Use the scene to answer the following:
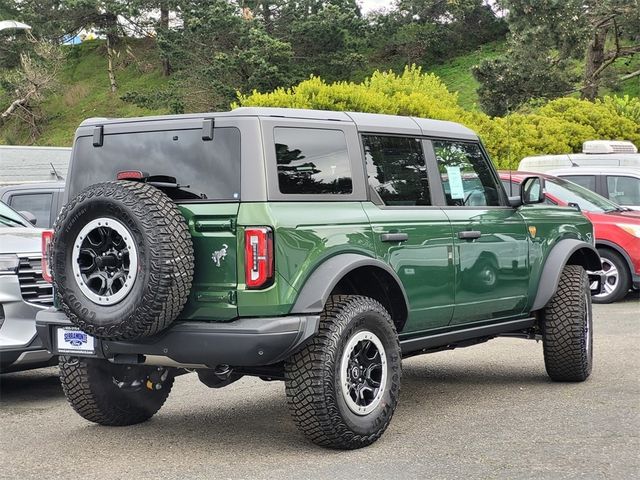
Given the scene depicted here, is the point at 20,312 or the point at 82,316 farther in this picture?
the point at 20,312

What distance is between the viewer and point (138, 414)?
6441mm

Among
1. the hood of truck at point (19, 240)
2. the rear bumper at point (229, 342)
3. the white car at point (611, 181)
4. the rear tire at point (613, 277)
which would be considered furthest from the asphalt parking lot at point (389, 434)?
the white car at point (611, 181)

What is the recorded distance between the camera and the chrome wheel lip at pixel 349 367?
541cm

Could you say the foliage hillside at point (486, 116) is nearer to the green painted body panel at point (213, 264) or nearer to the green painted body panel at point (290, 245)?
the green painted body panel at point (290, 245)

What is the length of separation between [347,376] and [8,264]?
9.72ft

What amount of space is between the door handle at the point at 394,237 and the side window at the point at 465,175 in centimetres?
82

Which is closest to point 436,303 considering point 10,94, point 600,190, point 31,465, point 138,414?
point 138,414

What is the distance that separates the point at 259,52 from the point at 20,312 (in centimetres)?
3638

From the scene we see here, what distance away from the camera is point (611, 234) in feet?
43.3

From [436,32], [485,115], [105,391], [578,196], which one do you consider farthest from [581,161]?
[436,32]

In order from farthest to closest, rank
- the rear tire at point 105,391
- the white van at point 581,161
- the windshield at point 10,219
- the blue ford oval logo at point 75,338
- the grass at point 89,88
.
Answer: the grass at point 89,88, the white van at point 581,161, the windshield at point 10,219, the rear tire at point 105,391, the blue ford oval logo at point 75,338

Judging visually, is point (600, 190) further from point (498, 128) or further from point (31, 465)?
point (31, 465)

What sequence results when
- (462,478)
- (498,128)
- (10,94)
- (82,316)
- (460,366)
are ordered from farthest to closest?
(10,94), (498,128), (460,366), (82,316), (462,478)

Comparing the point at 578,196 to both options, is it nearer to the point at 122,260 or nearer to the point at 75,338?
the point at 75,338
